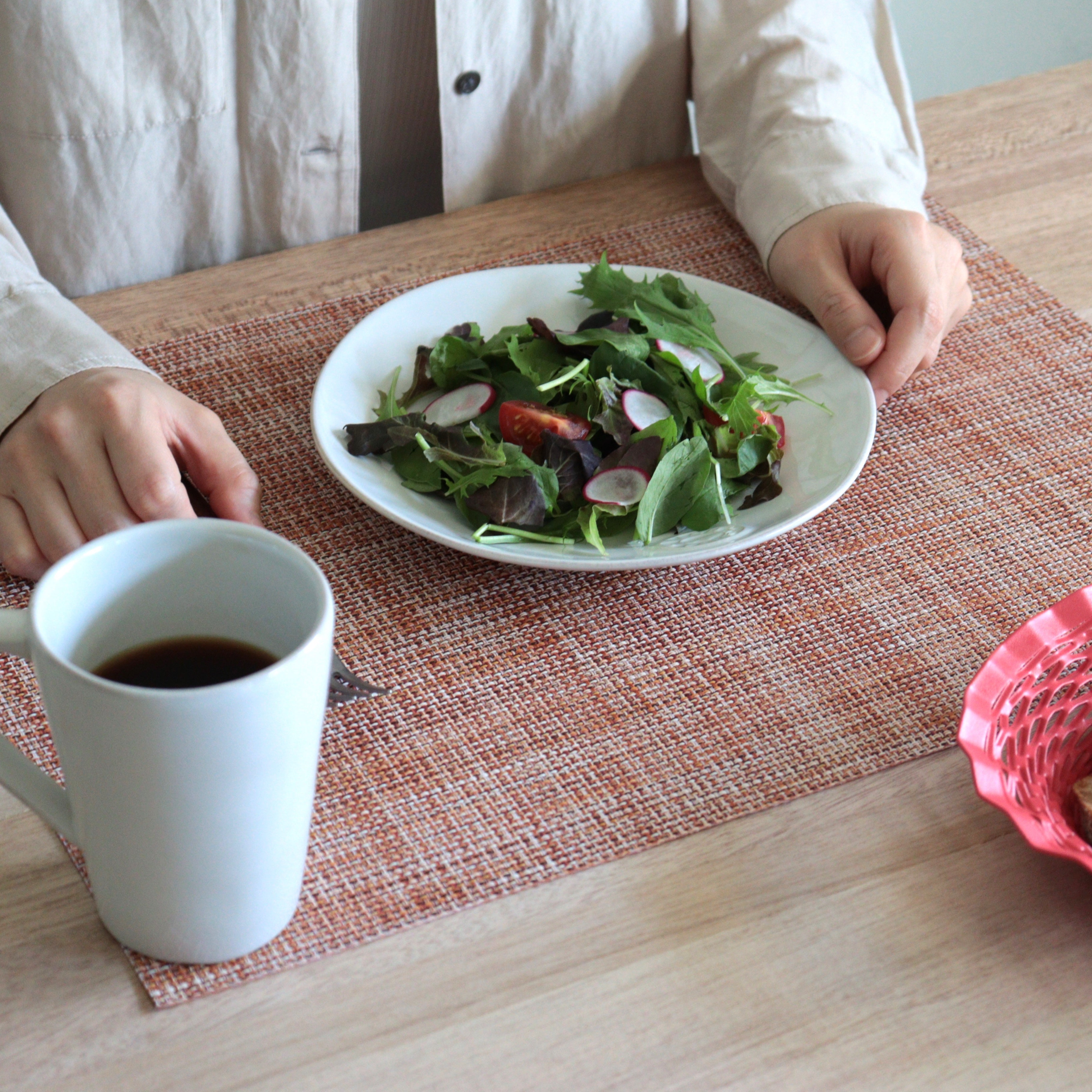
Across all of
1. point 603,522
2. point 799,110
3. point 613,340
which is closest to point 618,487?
point 603,522

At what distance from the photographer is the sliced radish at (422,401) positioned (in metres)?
0.93

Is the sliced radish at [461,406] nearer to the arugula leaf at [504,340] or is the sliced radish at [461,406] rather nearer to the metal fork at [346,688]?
the arugula leaf at [504,340]

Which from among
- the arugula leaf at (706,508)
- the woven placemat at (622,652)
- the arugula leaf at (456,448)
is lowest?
the woven placemat at (622,652)

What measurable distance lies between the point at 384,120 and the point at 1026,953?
1.14m

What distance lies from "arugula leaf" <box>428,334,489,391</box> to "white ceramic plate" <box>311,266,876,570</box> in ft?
0.13

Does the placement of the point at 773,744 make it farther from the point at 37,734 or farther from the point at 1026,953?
the point at 37,734

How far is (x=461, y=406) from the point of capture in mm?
880

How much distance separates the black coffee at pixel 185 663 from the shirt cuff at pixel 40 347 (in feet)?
1.25

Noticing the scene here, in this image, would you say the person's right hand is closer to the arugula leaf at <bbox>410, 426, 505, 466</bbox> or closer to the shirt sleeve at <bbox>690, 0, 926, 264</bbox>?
the arugula leaf at <bbox>410, 426, 505, 466</bbox>

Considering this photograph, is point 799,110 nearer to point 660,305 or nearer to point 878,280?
point 878,280

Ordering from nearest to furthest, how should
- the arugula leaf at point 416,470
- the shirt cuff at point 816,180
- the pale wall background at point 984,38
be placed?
1. the arugula leaf at point 416,470
2. the shirt cuff at point 816,180
3. the pale wall background at point 984,38

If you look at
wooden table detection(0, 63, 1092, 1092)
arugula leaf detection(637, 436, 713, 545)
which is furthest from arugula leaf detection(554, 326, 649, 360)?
wooden table detection(0, 63, 1092, 1092)

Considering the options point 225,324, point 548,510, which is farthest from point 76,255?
point 548,510

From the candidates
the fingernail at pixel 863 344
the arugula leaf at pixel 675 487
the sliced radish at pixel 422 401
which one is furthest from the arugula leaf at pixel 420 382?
the fingernail at pixel 863 344
